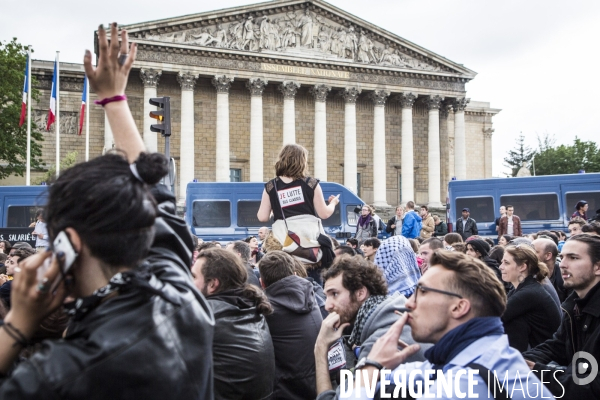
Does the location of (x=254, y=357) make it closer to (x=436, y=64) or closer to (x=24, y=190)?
(x=24, y=190)

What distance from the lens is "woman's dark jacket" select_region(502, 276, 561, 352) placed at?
210 inches

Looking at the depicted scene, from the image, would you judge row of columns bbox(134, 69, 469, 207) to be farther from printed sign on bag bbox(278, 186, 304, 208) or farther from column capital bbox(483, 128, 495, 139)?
printed sign on bag bbox(278, 186, 304, 208)

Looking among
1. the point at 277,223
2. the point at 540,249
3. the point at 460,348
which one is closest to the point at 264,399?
the point at 460,348

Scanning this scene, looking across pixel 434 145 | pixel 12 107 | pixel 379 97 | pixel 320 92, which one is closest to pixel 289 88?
pixel 320 92

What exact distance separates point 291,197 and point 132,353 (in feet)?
14.6

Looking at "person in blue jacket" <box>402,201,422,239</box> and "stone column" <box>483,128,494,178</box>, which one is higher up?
"stone column" <box>483,128,494,178</box>

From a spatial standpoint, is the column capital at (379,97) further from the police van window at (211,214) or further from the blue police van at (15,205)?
the blue police van at (15,205)

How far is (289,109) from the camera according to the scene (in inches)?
1417

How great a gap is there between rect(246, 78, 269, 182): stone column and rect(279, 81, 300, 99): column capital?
1526 mm

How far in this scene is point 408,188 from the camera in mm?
38531

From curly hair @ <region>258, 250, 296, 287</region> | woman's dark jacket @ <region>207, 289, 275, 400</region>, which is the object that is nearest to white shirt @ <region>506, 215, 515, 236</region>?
curly hair @ <region>258, 250, 296, 287</region>

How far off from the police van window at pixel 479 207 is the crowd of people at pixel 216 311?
645 inches

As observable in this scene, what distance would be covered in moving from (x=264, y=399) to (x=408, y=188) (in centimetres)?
Result: 3526

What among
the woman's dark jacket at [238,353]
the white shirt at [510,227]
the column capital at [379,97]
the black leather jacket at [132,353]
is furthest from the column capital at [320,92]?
the black leather jacket at [132,353]
